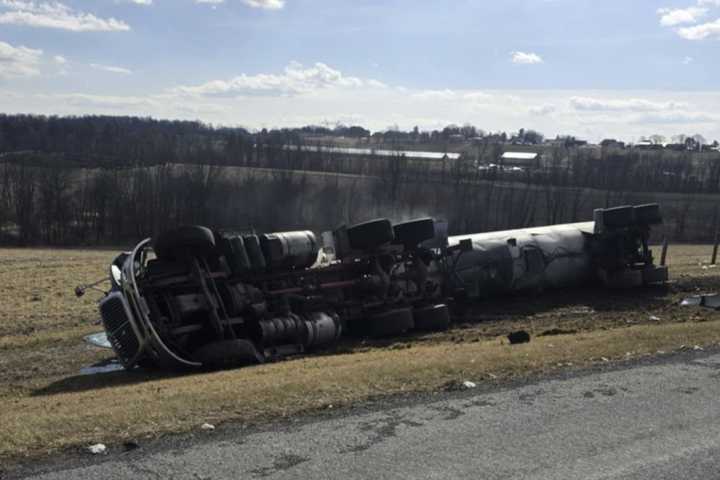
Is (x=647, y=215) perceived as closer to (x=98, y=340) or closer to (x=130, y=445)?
(x=98, y=340)

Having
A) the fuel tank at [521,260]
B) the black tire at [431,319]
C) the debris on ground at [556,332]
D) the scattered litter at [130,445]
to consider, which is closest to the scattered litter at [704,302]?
the fuel tank at [521,260]

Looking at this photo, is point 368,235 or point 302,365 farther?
point 368,235

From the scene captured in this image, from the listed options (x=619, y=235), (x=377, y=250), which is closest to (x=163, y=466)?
(x=377, y=250)

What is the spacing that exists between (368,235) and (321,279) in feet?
3.95

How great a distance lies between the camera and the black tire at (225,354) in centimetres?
1132

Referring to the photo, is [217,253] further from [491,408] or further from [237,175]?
[237,175]

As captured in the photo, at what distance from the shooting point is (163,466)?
209 inches

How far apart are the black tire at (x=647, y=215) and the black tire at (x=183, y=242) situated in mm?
10835

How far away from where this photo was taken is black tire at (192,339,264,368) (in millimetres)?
11320

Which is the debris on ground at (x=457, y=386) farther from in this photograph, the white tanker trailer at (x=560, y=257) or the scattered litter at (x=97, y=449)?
the white tanker trailer at (x=560, y=257)

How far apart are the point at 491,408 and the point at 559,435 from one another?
0.83 metres

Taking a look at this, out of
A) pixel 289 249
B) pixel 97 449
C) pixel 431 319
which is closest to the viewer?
pixel 97 449

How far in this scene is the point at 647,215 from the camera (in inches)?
728

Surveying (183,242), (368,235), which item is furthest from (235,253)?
(368,235)
